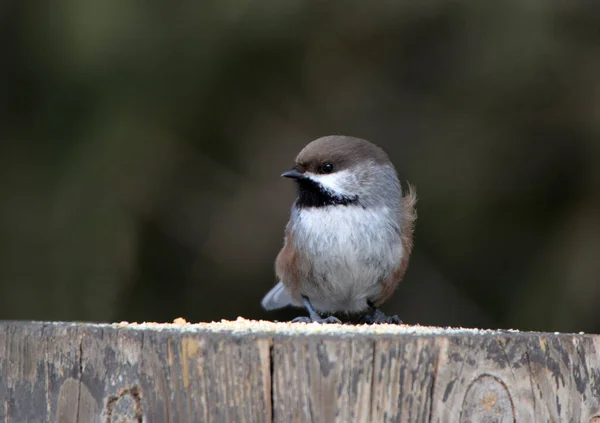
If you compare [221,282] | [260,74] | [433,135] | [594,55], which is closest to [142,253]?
[221,282]

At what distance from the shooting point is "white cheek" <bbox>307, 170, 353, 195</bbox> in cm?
414

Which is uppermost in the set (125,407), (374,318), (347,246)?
(347,246)

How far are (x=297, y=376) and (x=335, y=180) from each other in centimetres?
213

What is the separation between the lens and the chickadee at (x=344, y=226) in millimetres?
4094

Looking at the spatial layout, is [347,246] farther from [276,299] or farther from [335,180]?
[276,299]

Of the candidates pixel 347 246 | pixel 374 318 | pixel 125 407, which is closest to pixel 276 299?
pixel 374 318

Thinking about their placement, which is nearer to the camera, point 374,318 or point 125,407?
point 125,407

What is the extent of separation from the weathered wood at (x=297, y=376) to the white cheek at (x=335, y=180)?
1.88 meters

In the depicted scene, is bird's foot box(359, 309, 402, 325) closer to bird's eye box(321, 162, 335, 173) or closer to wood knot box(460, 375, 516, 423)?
bird's eye box(321, 162, 335, 173)

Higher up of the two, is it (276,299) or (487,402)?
(276,299)

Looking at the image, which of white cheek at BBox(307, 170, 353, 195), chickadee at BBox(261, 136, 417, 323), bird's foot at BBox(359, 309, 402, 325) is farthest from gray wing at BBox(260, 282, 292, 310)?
white cheek at BBox(307, 170, 353, 195)

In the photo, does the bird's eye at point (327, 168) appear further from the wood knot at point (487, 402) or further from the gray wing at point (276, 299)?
the wood knot at point (487, 402)

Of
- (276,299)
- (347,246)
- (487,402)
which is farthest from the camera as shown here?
(276,299)

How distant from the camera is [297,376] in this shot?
210 centimetres
